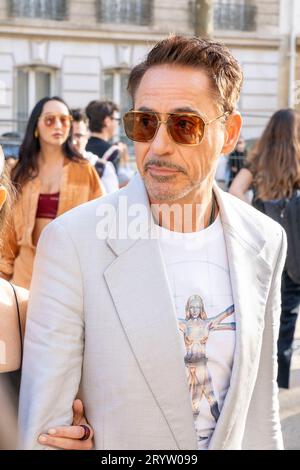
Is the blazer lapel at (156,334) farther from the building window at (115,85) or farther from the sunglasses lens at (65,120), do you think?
the building window at (115,85)

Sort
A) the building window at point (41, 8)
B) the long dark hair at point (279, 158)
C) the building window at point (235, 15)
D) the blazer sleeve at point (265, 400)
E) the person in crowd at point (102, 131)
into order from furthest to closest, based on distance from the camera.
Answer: the building window at point (235, 15) → the building window at point (41, 8) → the person in crowd at point (102, 131) → the long dark hair at point (279, 158) → the blazer sleeve at point (265, 400)

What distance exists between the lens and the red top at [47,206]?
4512 millimetres

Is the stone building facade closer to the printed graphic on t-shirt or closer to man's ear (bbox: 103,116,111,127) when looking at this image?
man's ear (bbox: 103,116,111,127)

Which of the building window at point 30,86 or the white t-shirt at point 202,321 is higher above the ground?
the building window at point 30,86

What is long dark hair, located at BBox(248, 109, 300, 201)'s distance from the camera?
5.09 meters

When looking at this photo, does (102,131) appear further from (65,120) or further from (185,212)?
(185,212)

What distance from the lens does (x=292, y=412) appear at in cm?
497

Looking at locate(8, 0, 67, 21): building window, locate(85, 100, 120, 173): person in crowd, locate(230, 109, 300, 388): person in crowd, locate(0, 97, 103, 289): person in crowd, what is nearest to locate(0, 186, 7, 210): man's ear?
locate(0, 97, 103, 289): person in crowd

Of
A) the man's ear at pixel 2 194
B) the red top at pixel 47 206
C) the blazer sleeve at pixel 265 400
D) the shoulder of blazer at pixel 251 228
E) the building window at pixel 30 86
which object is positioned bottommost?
the blazer sleeve at pixel 265 400

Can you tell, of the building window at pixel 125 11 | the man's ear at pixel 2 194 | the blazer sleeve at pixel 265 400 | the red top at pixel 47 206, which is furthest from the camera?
the building window at pixel 125 11

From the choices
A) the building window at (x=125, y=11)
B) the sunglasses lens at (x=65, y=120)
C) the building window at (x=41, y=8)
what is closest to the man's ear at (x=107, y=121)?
the sunglasses lens at (x=65, y=120)

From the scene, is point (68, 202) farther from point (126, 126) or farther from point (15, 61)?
point (15, 61)
